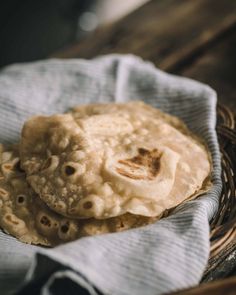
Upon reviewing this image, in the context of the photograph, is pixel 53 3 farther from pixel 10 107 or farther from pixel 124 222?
pixel 124 222

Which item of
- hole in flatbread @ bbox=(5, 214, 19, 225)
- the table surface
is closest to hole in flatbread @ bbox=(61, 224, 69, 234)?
hole in flatbread @ bbox=(5, 214, 19, 225)

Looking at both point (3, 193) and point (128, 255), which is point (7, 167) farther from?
point (128, 255)

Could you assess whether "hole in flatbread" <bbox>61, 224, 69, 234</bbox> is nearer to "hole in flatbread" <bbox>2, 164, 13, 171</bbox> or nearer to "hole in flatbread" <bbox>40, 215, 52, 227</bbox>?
"hole in flatbread" <bbox>40, 215, 52, 227</bbox>

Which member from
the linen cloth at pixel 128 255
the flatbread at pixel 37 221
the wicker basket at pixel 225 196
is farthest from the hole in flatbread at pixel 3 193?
the wicker basket at pixel 225 196

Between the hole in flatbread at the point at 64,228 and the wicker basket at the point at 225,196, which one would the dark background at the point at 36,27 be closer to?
the wicker basket at the point at 225,196

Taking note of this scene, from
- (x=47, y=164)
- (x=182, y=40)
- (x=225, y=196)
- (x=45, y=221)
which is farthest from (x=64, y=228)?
(x=182, y=40)

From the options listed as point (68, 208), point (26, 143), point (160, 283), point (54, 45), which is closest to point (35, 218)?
point (68, 208)
